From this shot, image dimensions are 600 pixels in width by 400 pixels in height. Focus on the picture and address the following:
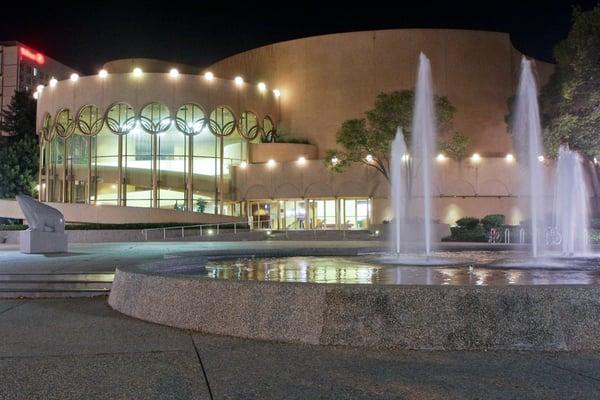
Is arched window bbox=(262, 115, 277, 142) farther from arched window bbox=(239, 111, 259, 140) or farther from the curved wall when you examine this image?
the curved wall

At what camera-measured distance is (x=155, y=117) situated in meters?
48.8

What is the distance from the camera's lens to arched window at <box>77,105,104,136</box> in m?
49.0

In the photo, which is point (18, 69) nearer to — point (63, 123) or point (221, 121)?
point (63, 123)

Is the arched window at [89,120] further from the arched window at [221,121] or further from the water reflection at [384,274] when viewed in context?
the water reflection at [384,274]

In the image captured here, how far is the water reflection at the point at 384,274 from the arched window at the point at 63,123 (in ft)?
134

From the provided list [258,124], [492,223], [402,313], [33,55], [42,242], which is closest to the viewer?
[402,313]

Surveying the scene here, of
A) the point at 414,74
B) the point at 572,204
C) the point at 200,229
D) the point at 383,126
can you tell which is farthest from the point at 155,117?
the point at 572,204

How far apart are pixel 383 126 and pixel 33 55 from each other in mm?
109566

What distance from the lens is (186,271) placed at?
1202cm

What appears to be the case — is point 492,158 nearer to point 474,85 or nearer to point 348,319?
point 474,85

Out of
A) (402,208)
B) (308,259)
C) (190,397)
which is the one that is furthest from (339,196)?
(190,397)

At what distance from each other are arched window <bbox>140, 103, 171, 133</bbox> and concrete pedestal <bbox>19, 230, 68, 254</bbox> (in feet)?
94.0

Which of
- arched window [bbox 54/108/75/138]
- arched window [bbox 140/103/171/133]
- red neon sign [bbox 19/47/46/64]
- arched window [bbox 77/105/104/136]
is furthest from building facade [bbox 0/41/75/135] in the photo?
arched window [bbox 140/103/171/133]

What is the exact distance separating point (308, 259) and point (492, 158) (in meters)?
32.4
